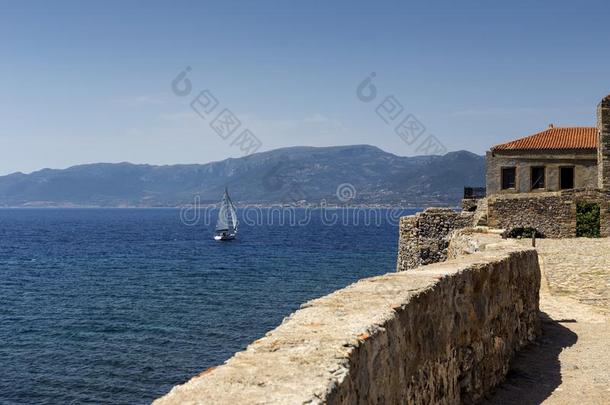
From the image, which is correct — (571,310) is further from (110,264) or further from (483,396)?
(110,264)

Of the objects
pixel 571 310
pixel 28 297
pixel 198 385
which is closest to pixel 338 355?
pixel 198 385

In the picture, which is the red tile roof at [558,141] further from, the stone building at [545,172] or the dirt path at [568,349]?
the dirt path at [568,349]

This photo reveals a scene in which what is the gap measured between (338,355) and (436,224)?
28053 millimetres

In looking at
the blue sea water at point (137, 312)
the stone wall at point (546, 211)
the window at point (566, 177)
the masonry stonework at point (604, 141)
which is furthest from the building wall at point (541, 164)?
the blue sea water at point (137, 312)

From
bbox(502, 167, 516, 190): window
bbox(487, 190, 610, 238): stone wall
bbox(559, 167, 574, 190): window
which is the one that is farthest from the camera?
bbox(502, 167, 516, 190): window

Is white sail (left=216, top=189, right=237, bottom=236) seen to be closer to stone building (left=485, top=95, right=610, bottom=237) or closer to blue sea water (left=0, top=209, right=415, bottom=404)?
blue sea water (left=0, top=209, right=415, bottom=404)

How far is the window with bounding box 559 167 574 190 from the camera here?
36938 millimetres

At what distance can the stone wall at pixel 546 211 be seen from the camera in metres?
29.6

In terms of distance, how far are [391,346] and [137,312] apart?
3367 cm

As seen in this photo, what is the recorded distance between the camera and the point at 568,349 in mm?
9008

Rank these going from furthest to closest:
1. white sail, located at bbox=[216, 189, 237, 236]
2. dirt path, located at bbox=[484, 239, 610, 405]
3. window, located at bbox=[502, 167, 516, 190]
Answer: white sail, located at bbox=[216, 189, 237, 236] < window, located at bbox=[502, 167, 516, 190] < dirt path, located at bbox=[484, 239, 610, 405]

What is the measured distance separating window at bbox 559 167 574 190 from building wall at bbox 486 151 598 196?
19cm

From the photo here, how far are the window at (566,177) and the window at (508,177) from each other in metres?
2.67

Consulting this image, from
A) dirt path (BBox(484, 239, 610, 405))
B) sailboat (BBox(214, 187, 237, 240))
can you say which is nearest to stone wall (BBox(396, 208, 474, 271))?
dirt path (BBox(484, 239, 610, 405))
